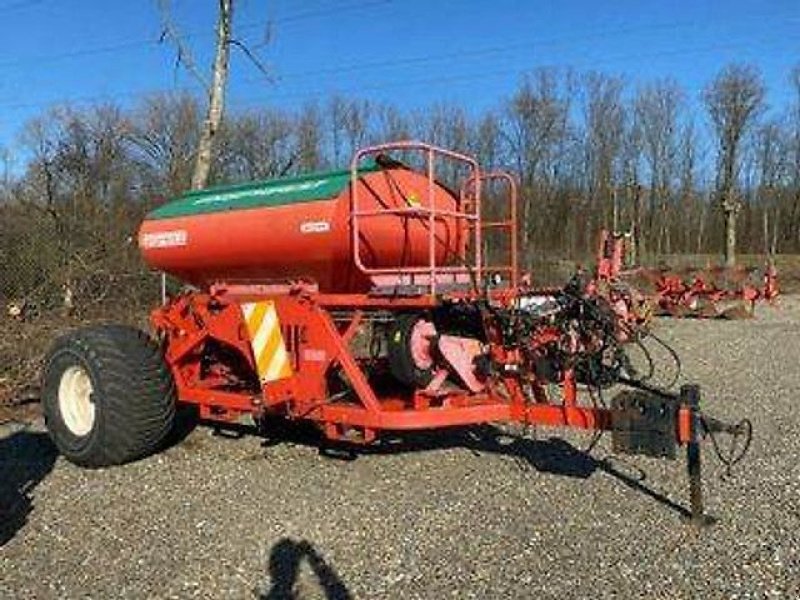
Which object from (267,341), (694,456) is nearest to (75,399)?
(267,341)

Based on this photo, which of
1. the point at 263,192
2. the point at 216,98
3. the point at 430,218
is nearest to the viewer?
the point at 430,218

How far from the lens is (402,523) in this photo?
18.3 ft

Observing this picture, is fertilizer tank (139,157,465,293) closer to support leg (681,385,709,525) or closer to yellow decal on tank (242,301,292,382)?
yellow decal on tank (242,301,292,382)

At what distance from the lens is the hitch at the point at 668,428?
17.6ft

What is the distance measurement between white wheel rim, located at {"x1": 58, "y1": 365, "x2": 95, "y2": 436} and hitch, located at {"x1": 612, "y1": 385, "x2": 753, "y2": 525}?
416cm

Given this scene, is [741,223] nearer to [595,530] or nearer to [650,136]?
[650,136]

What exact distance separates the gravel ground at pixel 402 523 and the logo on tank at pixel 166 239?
5.46ft

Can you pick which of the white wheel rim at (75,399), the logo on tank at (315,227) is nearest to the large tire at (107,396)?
the white wheel rim at (75,399)

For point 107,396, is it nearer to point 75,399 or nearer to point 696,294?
point 75,399

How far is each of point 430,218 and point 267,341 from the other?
1509mm

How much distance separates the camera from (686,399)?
5.41 meters

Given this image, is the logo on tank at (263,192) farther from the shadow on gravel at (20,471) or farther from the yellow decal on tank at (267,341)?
the shadow on gravel at (20,471)

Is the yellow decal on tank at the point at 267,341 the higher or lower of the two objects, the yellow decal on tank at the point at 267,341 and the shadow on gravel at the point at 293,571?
the higher

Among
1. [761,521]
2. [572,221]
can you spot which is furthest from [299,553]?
[572,221]
